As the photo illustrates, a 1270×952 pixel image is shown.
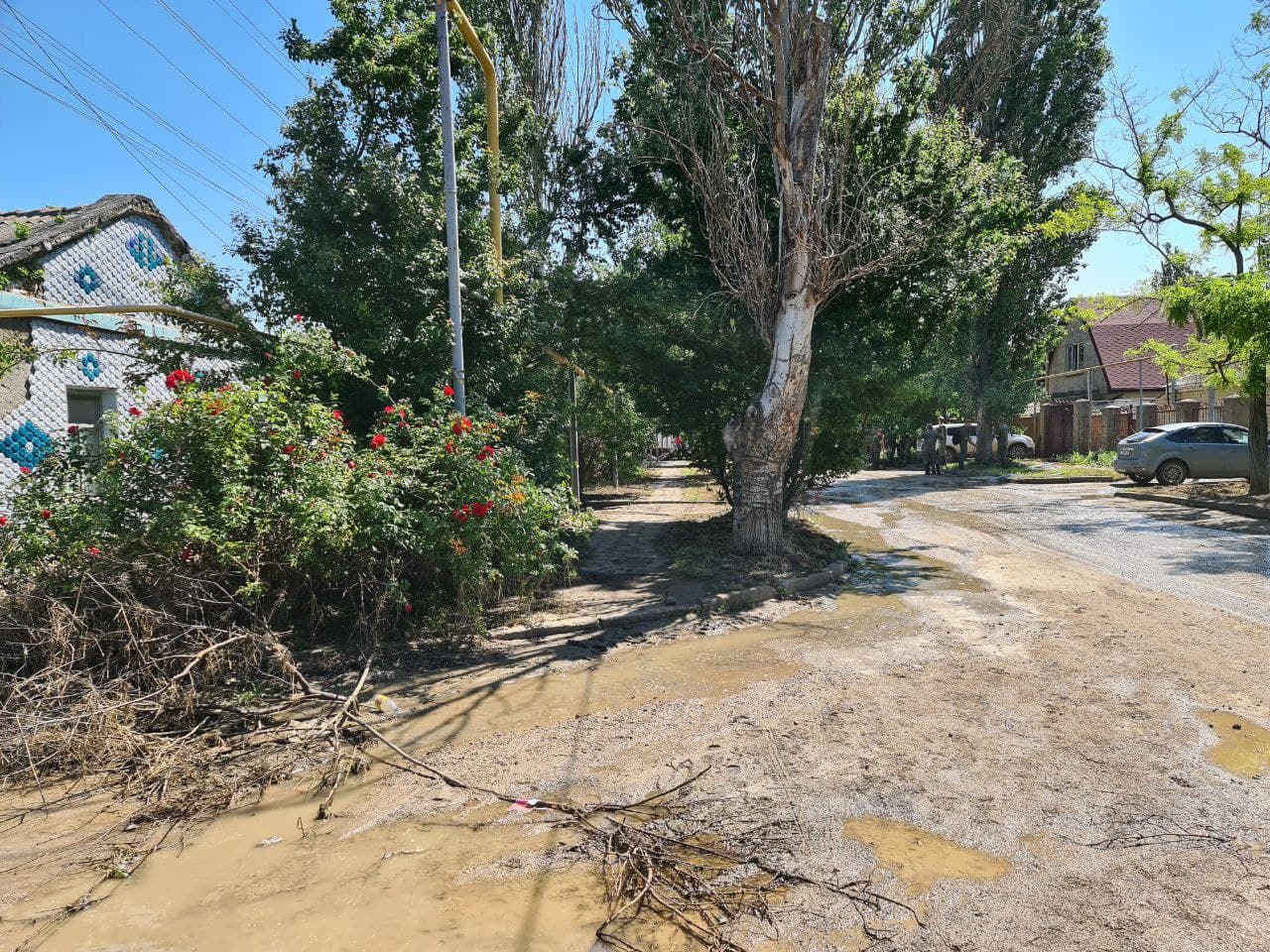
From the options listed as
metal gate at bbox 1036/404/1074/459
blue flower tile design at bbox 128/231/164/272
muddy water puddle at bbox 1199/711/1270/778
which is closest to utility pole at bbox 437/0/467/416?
blue flower tile design at bbox 128/231/164/272

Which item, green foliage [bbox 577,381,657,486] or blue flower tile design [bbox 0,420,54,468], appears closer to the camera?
blue flower tile design [bbox 0,420,54,468]

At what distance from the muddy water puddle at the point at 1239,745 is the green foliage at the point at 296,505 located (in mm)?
5185

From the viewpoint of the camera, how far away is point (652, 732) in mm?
5012

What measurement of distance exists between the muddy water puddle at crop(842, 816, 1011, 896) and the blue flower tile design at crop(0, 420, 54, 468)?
10.1 meters

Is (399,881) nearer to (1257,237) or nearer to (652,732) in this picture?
(652,732)

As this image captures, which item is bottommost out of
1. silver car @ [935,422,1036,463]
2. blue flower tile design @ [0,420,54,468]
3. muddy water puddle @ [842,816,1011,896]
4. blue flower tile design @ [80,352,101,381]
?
muddy water puddle @ [842,816,1011,896]

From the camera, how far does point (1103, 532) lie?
43.0 ft

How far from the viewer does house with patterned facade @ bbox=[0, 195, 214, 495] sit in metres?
9.27

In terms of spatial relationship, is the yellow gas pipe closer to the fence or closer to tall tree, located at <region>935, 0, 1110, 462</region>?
tall tree, located at <region>935, 0, 1110, 462</region>

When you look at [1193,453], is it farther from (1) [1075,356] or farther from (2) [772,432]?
(1) [1075,356]

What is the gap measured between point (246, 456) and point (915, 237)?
28.7 ft

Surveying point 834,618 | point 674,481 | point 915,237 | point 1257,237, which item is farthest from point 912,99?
point 674,481

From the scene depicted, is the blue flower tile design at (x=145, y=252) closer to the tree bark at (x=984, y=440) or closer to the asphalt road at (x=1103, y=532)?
the asphalt road at (x=1103, y=532)

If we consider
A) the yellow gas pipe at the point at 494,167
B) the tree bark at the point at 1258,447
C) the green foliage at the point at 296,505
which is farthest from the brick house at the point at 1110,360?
the green foliage at the point at 296,505
